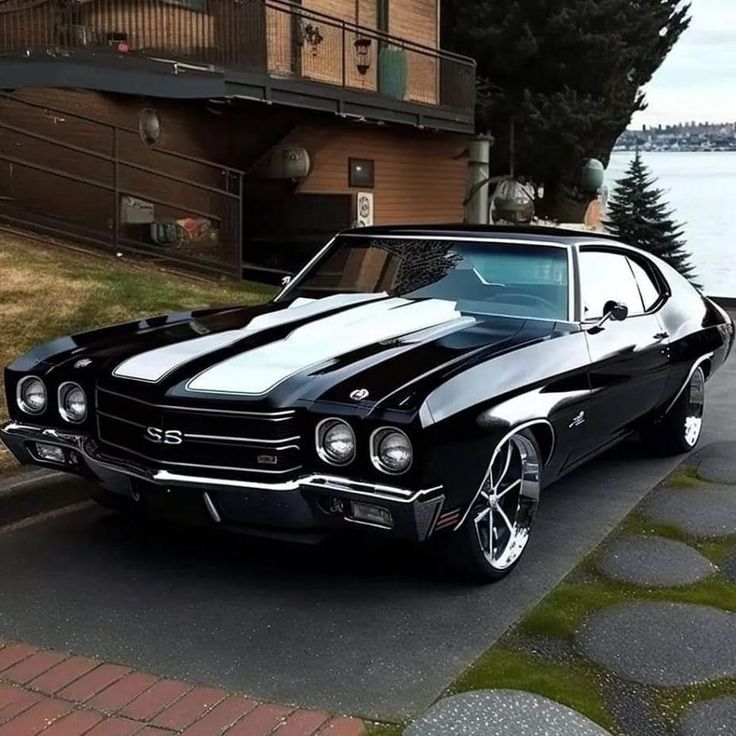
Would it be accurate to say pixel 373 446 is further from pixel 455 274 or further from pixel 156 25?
pixel 156 25

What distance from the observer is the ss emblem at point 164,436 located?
3796 mm

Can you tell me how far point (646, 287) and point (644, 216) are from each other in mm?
21150

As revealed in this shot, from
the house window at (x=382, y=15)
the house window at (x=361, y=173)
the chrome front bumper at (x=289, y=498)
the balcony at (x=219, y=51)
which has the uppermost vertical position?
the house window at (x=382, y=15)

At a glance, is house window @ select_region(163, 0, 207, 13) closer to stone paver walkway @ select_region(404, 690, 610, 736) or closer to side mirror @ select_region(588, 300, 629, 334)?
side mirror @ select_region(588, 300, 629, 334)

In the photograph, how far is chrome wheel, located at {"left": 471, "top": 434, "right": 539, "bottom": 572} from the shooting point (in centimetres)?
409

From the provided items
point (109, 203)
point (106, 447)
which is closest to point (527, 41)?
point (109, 203)

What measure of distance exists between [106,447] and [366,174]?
1450 cm

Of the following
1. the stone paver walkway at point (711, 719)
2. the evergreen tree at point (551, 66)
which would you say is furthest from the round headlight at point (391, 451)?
the evergreen tree at point (551, 66)

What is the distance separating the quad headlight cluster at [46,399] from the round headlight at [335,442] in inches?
46.4

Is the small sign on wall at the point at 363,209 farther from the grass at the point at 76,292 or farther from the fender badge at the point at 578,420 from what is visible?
the fender badge at the point at 578,420

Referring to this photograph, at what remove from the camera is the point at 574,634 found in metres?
3.69

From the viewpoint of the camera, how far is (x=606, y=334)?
16.7 ft

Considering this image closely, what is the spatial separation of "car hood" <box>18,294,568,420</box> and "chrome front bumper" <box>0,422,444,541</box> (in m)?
0.30

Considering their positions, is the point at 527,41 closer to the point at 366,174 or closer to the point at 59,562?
the point at 366,174
